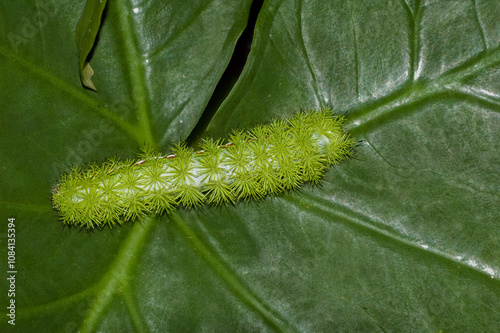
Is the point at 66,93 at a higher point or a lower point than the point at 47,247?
higher

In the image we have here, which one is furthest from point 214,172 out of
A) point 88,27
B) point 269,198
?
point 88,27

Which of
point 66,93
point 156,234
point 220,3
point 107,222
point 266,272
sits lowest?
point 266,272

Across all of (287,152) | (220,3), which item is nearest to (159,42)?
(220,3)

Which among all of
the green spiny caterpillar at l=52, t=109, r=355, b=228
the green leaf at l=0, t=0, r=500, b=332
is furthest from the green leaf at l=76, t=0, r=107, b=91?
the green spiny caterpillar at l=52, t=109, r=355, b=228

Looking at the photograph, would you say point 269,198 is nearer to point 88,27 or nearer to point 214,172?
point 214,172

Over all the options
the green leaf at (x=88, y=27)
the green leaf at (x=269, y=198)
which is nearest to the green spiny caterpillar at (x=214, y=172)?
the green leaf at (x=269, y=198)

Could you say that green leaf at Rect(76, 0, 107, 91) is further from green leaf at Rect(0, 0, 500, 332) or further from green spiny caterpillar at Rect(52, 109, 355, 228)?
green spiny caterpillar at Rect(52, 109, 355, 228)

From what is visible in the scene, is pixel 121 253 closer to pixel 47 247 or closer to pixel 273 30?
pixel 47 247
